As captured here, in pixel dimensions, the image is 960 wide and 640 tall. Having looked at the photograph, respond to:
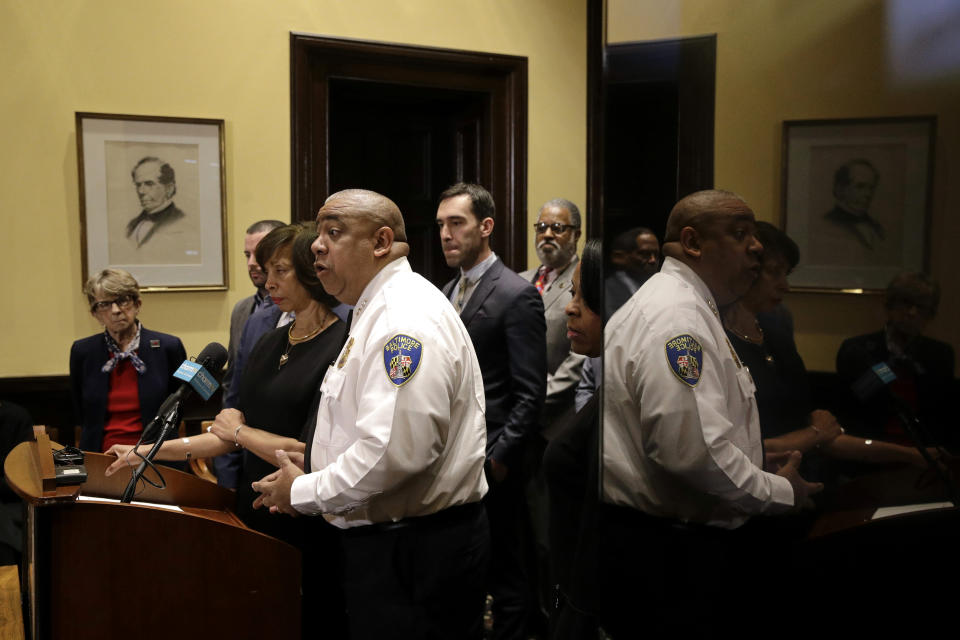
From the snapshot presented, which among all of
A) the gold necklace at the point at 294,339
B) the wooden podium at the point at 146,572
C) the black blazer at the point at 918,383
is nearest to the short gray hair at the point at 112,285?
the gold necklace at the point at 294,339

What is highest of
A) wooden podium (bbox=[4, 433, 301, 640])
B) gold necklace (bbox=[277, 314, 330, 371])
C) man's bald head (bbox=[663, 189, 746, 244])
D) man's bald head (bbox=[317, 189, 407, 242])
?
man's bald head (bbox=[317, 189, 407, 242])

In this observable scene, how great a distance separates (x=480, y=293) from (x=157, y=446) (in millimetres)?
1432

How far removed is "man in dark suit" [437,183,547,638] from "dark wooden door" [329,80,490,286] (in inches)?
78.5

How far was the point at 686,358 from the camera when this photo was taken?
288 millimetres

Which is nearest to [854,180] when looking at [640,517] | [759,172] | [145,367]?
[759,172]

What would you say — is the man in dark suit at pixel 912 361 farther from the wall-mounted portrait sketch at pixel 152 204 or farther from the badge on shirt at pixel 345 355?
the wall-mounted portrait sketch at pixel 152 204

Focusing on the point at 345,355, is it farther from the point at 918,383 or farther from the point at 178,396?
the point at 918,383

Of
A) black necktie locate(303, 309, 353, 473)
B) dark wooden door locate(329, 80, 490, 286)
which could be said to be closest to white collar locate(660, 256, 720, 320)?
black necktie locate(303, 309, 353, 473)

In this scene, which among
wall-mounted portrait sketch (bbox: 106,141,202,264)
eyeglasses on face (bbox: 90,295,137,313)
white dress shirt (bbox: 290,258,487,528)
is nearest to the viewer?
white dress shirt (bbox: 290,258,487,528)

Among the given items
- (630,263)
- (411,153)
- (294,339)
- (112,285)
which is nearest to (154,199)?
(112,285)

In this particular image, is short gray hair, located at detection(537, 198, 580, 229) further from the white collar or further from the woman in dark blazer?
the white collar

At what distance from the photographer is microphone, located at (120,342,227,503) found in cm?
174

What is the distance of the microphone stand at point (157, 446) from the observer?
5.66ft

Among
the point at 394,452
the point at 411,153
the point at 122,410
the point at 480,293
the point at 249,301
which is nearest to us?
the point at 394,452
